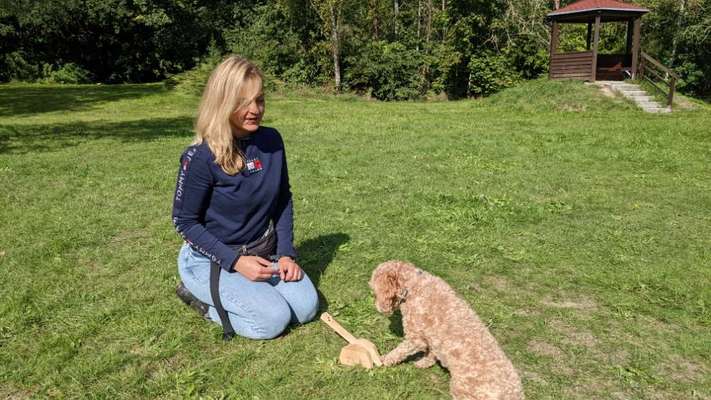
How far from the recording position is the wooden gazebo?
2045 centimetres

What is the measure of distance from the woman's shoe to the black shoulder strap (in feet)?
0.92

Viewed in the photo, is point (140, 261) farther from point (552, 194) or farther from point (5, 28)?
point (5, 28)

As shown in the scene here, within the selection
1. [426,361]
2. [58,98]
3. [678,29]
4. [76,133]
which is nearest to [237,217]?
[426,361]

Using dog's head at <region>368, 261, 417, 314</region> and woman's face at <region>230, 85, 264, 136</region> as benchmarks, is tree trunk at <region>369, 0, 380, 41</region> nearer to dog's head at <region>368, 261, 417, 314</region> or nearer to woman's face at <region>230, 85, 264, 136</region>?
woman's face at <region>230, 85, 264, 136</region>

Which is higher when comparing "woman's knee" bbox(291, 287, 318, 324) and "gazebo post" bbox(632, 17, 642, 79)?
"gazebo post" bbox(632, 17, 642, 79)

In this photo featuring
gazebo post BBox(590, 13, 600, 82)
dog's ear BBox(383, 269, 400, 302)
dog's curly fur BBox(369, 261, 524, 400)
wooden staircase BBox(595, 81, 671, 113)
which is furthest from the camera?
gazebo post BBox(590, 13, 600, 82)

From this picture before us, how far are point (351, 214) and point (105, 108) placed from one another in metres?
16.9

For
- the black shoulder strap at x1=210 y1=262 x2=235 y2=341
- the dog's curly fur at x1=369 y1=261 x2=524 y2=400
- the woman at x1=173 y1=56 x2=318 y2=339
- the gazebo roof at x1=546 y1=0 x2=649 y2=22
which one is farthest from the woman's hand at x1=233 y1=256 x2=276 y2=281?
the gazebo roof at x1=546 y1=0 x2=649 y2=22

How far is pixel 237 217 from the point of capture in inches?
148

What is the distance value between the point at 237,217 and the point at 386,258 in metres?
1.96

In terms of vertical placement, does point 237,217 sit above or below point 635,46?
below

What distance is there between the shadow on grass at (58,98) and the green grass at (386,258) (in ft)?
30.2

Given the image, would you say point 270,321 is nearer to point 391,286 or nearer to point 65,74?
point 391,286

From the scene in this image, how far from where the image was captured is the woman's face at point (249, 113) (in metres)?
3.47
